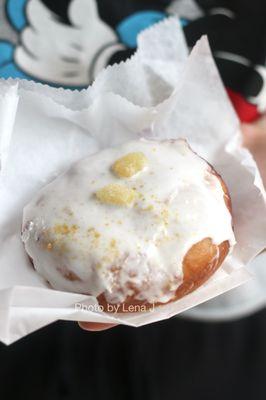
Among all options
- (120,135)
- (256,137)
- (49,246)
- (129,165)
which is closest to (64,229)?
(49,246)

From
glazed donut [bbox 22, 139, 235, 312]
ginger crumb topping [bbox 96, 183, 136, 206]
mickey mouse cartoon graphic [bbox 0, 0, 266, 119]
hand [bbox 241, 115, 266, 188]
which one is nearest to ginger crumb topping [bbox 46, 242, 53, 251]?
glazed donut [bbox 22, 139, 235, 312]

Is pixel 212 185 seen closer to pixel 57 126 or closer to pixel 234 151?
pixel 234 151

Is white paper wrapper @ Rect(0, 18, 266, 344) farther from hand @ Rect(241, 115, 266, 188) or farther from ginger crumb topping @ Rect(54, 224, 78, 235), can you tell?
hand @ Rect(241, 115, 266, 188)

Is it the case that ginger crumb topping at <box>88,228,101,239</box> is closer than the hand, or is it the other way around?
ginger crumb topping at <box>88,228,101,239</box>

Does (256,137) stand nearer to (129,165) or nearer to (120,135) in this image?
(120,135)

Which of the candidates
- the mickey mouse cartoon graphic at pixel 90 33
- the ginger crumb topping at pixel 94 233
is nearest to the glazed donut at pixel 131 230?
the ginger crumb topping at pixel 94 233

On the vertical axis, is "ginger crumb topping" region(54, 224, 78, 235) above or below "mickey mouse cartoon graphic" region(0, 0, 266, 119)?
below
